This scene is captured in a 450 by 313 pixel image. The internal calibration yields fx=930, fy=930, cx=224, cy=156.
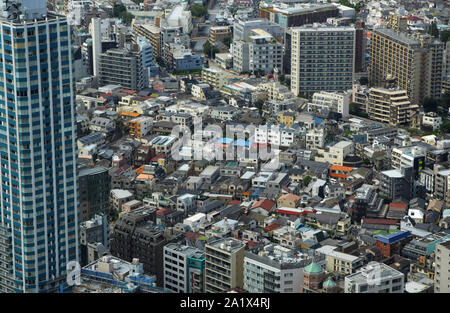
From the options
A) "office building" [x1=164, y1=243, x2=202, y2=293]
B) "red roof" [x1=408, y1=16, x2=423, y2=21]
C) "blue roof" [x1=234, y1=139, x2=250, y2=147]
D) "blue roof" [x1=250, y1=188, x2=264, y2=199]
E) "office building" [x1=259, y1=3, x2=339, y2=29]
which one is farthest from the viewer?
"red roof" [x1=408, y1=16, x2=423, y2=21]

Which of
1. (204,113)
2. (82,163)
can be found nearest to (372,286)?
(82,163)

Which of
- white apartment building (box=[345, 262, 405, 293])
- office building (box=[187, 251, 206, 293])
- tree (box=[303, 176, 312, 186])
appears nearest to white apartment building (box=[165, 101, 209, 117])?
tree (box=[303, 176, 312, 186])

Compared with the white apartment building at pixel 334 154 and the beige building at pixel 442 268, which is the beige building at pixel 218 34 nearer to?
the white apartment building at pixel 334 154

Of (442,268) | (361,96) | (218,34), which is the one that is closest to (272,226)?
(442,268)

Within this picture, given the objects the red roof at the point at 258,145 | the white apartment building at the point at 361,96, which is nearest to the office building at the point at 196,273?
the red roof at the point at 258,145

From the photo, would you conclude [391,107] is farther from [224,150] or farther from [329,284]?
[329,284]

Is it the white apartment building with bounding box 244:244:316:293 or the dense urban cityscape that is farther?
the white apartment building with bounding box 244:244:316:293

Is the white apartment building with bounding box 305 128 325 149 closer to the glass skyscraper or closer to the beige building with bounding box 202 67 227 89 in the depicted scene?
the beige building with bounding box 202 67 227 89
